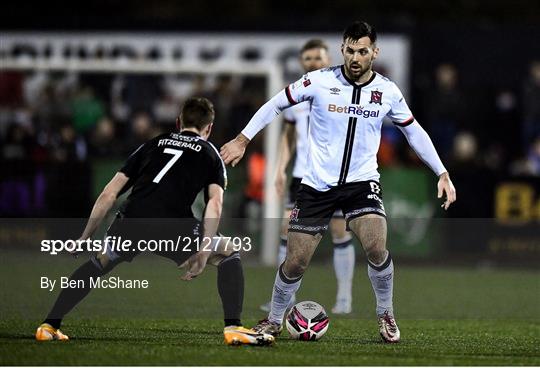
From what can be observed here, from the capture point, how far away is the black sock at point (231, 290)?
8.96 m

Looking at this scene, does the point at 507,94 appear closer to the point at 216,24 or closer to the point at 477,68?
the point at 477,68

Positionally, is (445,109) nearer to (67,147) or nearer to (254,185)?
(254,185)

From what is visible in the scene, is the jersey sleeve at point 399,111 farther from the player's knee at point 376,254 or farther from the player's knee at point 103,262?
the player's knee at point 103,262

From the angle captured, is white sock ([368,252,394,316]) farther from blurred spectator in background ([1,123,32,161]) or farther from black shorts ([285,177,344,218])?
blurred spectator in background ([1,123,32,161])

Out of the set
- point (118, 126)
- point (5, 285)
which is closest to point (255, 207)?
point (118, 126)

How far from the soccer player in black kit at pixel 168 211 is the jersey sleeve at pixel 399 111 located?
133 cm

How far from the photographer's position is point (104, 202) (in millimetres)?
8859

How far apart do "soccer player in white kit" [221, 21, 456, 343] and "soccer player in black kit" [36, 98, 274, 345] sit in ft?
1.31

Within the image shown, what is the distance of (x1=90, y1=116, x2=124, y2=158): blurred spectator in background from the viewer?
60.3ft

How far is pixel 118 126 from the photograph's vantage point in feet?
61.0

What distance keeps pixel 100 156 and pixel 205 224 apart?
385 inches

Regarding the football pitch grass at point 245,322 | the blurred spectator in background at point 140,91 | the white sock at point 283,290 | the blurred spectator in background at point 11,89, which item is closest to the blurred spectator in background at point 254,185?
the blurred spectator in background at point 140,91

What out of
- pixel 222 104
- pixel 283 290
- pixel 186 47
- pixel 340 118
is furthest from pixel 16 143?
pixel 340 118

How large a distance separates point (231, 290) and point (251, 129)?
114 cm
